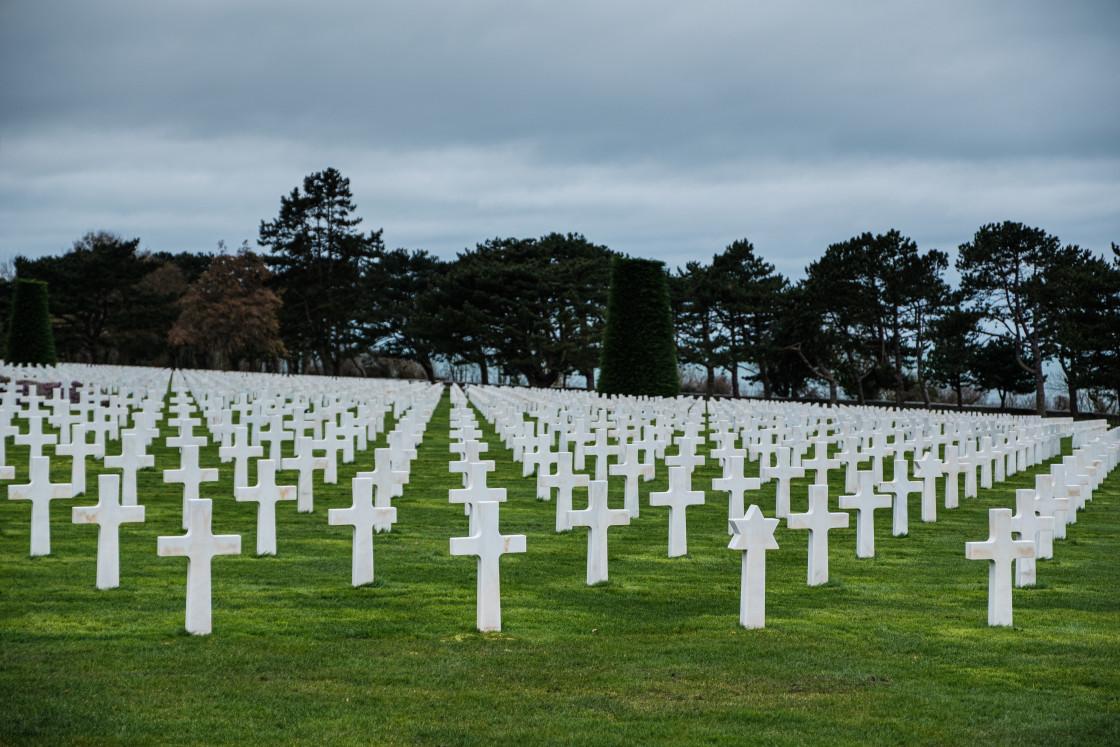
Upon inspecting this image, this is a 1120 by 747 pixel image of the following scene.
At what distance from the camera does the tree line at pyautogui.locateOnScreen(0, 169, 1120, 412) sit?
143 ft

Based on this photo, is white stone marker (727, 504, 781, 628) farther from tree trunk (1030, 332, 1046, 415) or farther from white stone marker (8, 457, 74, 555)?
tree trunk (1030, 332, 1046, 415)

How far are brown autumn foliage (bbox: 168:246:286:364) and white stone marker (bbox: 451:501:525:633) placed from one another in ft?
166

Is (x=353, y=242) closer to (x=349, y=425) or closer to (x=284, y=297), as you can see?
(x=284, y=297)

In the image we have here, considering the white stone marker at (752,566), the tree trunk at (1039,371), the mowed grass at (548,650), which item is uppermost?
the tree trunk at (1039,371)

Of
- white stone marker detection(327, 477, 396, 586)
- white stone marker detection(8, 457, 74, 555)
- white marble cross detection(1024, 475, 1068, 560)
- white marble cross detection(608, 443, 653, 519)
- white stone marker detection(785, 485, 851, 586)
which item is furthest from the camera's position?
white marble cross detection(608, 443, 653, 519)

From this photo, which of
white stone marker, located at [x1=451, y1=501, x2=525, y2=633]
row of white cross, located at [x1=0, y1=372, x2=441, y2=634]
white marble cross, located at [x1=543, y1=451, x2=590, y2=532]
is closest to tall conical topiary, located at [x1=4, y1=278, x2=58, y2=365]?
row of white cross, located at [x1=0, y1=372, x2=441, y2=634]

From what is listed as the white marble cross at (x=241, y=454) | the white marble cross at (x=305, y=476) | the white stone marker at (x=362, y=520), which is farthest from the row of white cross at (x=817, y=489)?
the white marble cross at (x=241, y=454)

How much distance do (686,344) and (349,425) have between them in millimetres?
38096

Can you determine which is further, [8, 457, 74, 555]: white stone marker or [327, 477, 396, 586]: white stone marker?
[8, 457, 74, 555]: white stone marker

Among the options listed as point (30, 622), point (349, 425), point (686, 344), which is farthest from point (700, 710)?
point (686, 344)

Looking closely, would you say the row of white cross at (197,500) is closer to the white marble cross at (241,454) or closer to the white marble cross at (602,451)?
the white marble cross at (241,454)

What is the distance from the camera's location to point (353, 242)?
60.2 metres

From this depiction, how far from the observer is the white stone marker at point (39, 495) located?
6.88 m

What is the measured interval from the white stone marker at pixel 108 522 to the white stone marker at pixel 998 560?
4.69 meters
